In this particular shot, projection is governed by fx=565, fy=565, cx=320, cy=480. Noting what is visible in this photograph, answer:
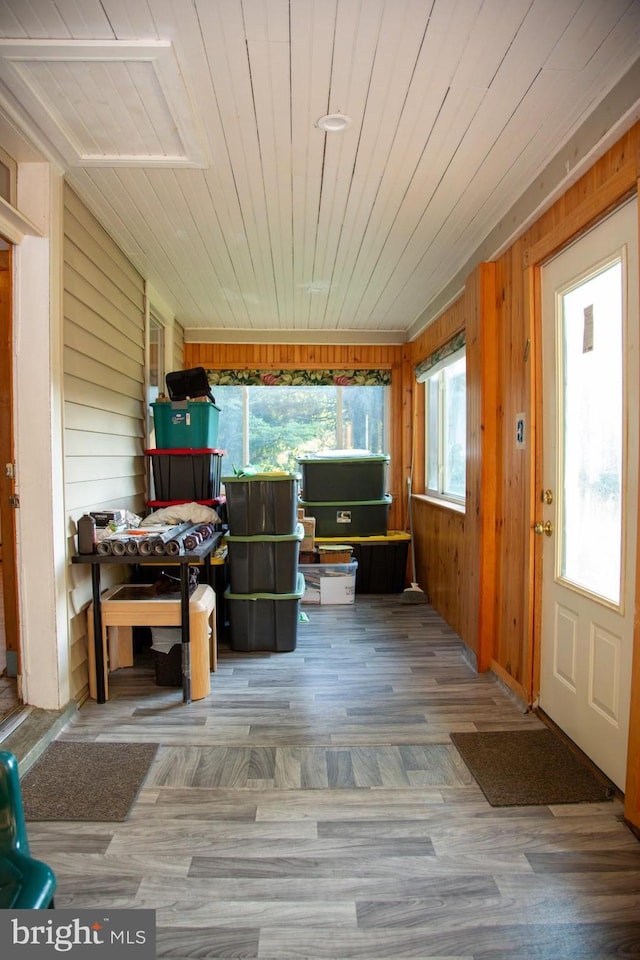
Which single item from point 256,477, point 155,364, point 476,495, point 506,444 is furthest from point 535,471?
point 155,364

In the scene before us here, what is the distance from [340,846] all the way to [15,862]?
1059mm

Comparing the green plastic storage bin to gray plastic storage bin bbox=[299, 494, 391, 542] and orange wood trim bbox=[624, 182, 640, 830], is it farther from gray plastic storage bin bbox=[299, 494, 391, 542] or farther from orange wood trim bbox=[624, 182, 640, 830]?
orange wood trim bbox=[624, 182, 640, 830]

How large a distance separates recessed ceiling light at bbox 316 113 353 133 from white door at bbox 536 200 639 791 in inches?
40.8

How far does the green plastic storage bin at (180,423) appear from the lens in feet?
13.0

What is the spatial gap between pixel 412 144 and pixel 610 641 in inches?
83.6

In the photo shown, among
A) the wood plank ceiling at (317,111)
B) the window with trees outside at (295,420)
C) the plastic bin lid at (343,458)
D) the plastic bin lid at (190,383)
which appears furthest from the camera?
the window with trees outside at (295,420)

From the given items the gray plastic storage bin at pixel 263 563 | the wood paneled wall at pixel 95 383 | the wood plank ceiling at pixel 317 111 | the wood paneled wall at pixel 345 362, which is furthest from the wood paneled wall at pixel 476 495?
the wood paneled wall at pixel 95 383

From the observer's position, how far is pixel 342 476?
201 inches

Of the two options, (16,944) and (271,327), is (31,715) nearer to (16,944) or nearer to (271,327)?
(16,944)

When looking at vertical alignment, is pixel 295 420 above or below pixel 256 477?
above

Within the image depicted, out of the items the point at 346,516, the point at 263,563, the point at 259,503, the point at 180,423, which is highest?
the point at 180,423

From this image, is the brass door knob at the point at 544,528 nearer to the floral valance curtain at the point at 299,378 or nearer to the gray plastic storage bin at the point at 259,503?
the gray plastic storage bin at the point at 259,503

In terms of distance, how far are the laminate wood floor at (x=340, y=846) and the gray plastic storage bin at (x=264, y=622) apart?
772 millimetres

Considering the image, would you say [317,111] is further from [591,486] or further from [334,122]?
[591,486]
